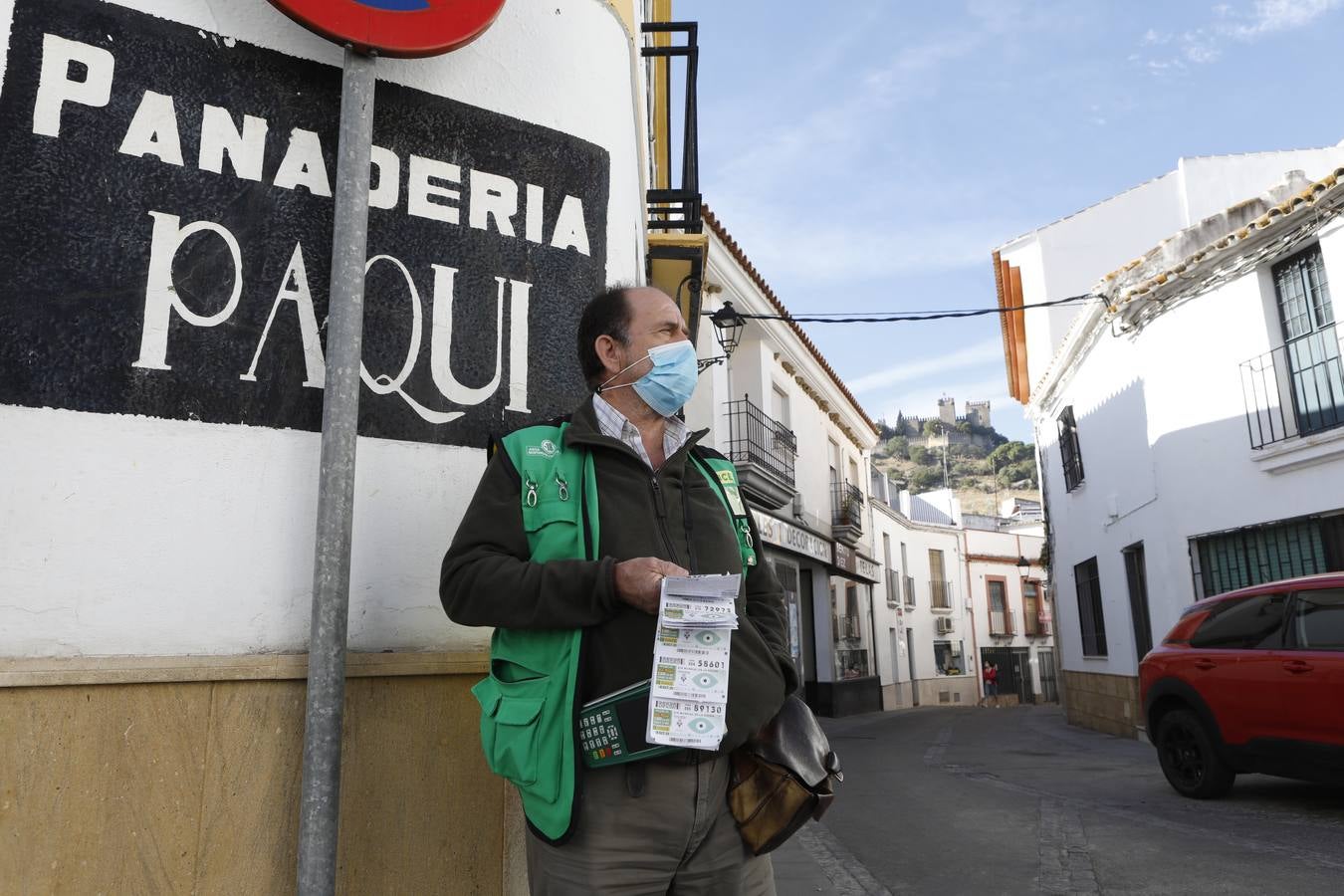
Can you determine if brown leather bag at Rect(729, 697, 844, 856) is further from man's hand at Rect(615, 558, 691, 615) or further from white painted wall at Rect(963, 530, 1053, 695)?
white painted wall at Rect(963, 530, 1053, 695)

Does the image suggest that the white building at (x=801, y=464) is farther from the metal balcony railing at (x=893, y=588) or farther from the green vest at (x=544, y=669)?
the green vest at (x=544, y=669)

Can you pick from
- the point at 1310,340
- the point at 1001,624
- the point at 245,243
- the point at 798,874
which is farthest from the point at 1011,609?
the point at 245,243

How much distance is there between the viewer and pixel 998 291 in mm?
19953

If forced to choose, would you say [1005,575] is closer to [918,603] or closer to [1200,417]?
[918,603]

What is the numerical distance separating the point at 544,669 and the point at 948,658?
36.1 meters

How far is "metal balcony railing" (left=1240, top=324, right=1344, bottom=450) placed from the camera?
9.44 m

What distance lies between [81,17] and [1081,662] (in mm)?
16320

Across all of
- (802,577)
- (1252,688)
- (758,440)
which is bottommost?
(1252,688)

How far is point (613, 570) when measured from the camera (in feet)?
5.71

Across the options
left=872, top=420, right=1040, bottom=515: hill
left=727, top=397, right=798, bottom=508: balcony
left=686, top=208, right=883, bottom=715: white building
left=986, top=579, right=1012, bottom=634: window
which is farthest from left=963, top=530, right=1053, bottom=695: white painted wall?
left=872, top=420, right=1040, bottom=515: hill

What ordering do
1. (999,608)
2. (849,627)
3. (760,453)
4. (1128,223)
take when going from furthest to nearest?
(999,608)
(849,627)
(1128,223)
(760,453)

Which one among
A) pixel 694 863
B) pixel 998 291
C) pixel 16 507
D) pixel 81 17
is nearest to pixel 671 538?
pixel 694 863

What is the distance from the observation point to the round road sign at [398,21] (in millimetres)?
2389

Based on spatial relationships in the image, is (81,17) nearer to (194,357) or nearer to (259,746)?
(194,357)
